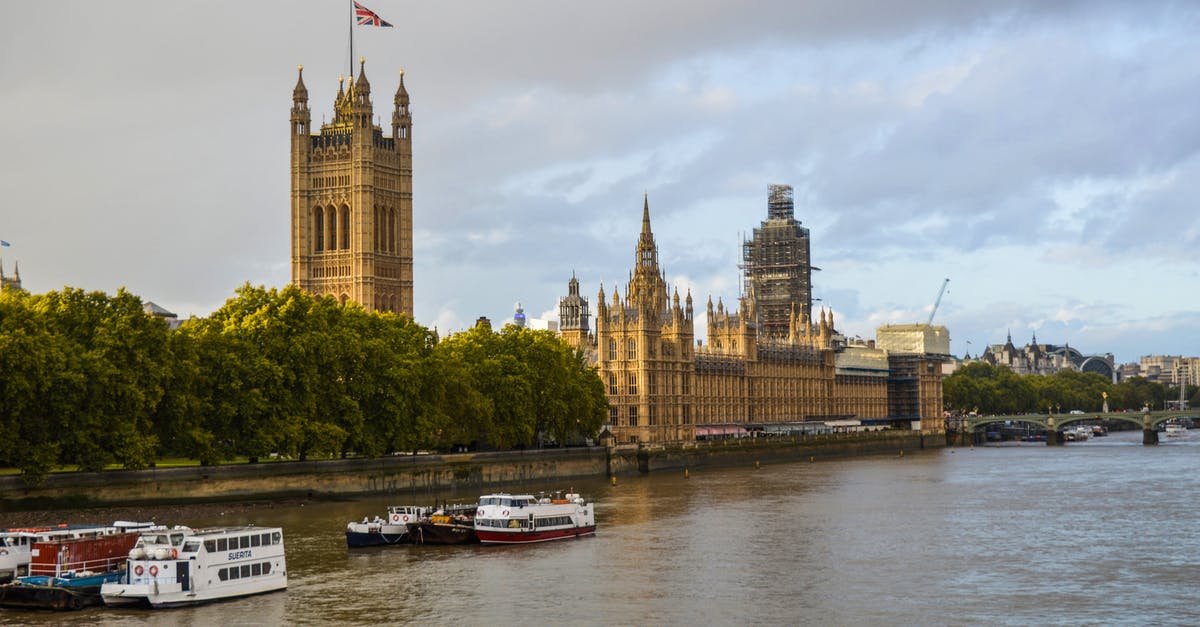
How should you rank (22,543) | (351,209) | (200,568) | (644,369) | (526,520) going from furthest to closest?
(351,209), (644,369), (526,520), (22,543), (200,568)

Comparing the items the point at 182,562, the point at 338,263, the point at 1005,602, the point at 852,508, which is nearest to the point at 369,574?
the point at 182,562

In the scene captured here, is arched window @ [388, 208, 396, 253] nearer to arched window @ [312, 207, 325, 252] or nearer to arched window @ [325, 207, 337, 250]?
arched window @ [325, 207, 337, 250]

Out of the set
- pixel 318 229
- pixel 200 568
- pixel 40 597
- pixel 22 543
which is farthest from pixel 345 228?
pixel 40 597

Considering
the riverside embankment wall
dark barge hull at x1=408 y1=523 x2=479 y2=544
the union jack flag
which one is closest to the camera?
dark barge hull at x1=408 y1=523 x2=479 y2=544

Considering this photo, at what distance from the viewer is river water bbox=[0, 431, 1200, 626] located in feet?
149

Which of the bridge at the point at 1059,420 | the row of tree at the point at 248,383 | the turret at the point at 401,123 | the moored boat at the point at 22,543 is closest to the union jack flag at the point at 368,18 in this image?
the row of tree at the point at 248,383

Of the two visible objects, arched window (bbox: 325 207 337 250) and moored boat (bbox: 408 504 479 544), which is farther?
arched window (bbox: 325 207 337 250)

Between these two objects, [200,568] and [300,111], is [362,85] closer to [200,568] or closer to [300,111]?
[300,111]

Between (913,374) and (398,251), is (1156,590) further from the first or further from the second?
(913,374)

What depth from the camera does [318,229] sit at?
140m

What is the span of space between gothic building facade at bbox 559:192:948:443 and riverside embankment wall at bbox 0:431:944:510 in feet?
22.3

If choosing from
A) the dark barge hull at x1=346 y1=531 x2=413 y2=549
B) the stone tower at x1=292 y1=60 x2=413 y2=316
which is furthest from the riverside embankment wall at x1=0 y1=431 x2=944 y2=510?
the stone tower at x1=292 y1=60 x2=413 y2=316

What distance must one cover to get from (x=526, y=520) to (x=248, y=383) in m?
19.7

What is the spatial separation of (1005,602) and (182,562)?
24.8m
